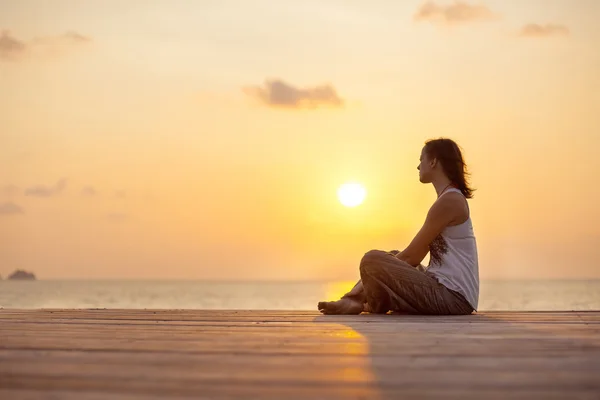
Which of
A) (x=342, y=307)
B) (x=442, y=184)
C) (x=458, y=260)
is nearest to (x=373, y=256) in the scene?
(x=342, y=307)

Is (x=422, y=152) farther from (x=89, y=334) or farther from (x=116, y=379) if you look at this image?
(x=116, y=379)

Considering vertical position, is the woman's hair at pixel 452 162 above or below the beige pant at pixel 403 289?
above

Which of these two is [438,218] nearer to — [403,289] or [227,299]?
[403,289]

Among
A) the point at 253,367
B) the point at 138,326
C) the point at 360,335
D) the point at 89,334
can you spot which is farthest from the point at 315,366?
the point at 138,326

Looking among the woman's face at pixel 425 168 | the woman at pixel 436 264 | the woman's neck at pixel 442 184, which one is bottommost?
the woman at pixel 436 264

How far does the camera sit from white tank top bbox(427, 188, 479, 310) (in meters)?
5.12

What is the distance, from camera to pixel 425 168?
531 centimetres

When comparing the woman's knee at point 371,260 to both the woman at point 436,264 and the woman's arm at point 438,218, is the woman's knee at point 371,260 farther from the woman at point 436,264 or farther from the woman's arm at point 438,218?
the woman's arm at point 438,218

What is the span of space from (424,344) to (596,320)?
6.18 ft

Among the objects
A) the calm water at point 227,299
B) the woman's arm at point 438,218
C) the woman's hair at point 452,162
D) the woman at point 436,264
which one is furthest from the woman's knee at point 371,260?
the calm water at point 227,299

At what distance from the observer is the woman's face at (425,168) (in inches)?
208

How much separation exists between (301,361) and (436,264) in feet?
9.88

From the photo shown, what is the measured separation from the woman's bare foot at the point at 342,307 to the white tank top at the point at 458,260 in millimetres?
555

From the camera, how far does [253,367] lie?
89.1 inches
